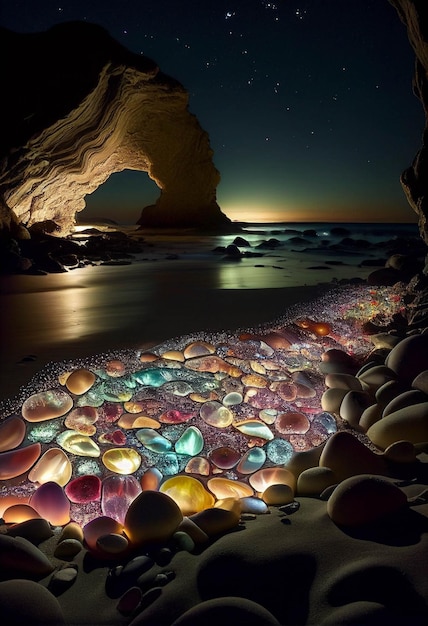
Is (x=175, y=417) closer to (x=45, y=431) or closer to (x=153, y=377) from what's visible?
(x=153, y=377)

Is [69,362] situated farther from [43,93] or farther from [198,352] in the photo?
[43,93]

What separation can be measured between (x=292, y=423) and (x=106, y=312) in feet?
7.26

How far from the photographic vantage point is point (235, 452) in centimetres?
188

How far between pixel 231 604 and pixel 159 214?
25.8 meters

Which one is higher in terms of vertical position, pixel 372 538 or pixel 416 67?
pixel 416 67

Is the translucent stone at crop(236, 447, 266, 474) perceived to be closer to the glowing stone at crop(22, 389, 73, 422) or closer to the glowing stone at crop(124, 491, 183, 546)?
the glowing stone at crop(124, 491, 183, 546)

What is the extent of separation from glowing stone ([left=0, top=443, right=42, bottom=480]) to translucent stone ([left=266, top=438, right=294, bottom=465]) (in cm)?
96

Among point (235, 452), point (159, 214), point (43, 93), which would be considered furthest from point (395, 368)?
point (159, 214)

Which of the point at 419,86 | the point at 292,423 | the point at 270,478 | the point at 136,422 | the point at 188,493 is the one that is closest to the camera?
the point at 188,493

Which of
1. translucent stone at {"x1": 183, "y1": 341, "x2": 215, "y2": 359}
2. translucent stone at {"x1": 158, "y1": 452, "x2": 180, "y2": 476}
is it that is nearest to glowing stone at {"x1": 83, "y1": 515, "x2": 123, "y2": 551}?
translucent stone at {"x1": 158, "y1": 452, "x2": 180, "y2": 476}

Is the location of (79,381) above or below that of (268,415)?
above

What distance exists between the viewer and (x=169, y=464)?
1769 millimetres

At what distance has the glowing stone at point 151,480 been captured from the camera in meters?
1.64

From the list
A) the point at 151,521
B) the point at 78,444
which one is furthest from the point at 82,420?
→ the point at 151,521
